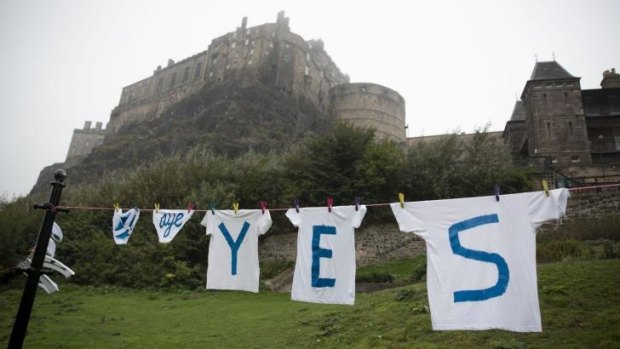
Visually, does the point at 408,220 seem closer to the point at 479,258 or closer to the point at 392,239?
the point at 479,258

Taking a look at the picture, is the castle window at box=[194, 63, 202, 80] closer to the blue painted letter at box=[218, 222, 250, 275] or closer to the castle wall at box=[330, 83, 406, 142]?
the castle wall at box=[330, 83, 406, 142]

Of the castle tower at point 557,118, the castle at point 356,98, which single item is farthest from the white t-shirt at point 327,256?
the castle tower at point 557,118

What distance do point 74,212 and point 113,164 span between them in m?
34.8

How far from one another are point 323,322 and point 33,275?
6.74 meters

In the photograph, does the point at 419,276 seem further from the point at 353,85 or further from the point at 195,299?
the point at 353,85

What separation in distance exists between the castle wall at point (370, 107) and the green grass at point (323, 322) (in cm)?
4829

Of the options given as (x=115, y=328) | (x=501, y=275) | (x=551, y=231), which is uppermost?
(x=551, y=231)

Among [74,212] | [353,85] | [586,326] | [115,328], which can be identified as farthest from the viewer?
[353,85]

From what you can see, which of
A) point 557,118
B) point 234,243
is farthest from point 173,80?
point 234,243

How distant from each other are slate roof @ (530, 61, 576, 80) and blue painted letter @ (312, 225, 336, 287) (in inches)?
1312

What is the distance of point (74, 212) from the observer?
23.2 m

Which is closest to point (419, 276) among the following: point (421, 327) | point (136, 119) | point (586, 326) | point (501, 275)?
point (421, 327)

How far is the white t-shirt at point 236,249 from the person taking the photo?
7672 millimetres

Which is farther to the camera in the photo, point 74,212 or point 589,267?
point 74,212
